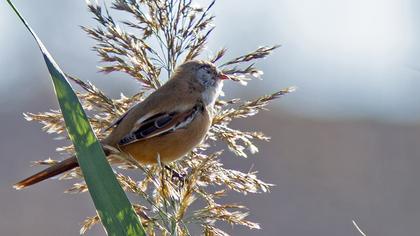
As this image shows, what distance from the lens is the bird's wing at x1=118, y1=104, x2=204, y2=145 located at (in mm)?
3459

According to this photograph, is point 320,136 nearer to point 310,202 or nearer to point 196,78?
point 310,202

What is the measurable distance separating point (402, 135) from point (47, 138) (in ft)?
13.6

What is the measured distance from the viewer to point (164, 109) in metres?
3.66

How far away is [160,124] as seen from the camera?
364cm

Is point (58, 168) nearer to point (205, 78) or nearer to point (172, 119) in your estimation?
point (172, 119)

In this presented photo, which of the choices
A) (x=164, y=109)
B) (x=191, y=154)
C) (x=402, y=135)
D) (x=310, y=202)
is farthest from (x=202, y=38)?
(x=402, y=135)

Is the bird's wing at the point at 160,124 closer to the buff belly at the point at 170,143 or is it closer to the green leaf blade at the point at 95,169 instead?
the buff belly at the point at 170,143

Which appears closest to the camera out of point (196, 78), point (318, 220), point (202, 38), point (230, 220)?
point (230, 220)

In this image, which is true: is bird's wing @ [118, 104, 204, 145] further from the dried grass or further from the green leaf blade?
the green leaf blade

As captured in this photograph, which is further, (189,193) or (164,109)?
(164,109)

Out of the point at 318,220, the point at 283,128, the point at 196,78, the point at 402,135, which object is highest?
the point at 283,128

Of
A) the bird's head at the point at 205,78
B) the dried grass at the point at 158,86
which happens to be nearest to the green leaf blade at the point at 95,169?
the dried grass at the point at 158,86

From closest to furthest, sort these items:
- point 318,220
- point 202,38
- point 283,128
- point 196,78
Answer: point 202,38, point 196,78, point 318,220, point 283,128

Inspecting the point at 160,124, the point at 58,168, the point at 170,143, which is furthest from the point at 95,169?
the point at 160,124
